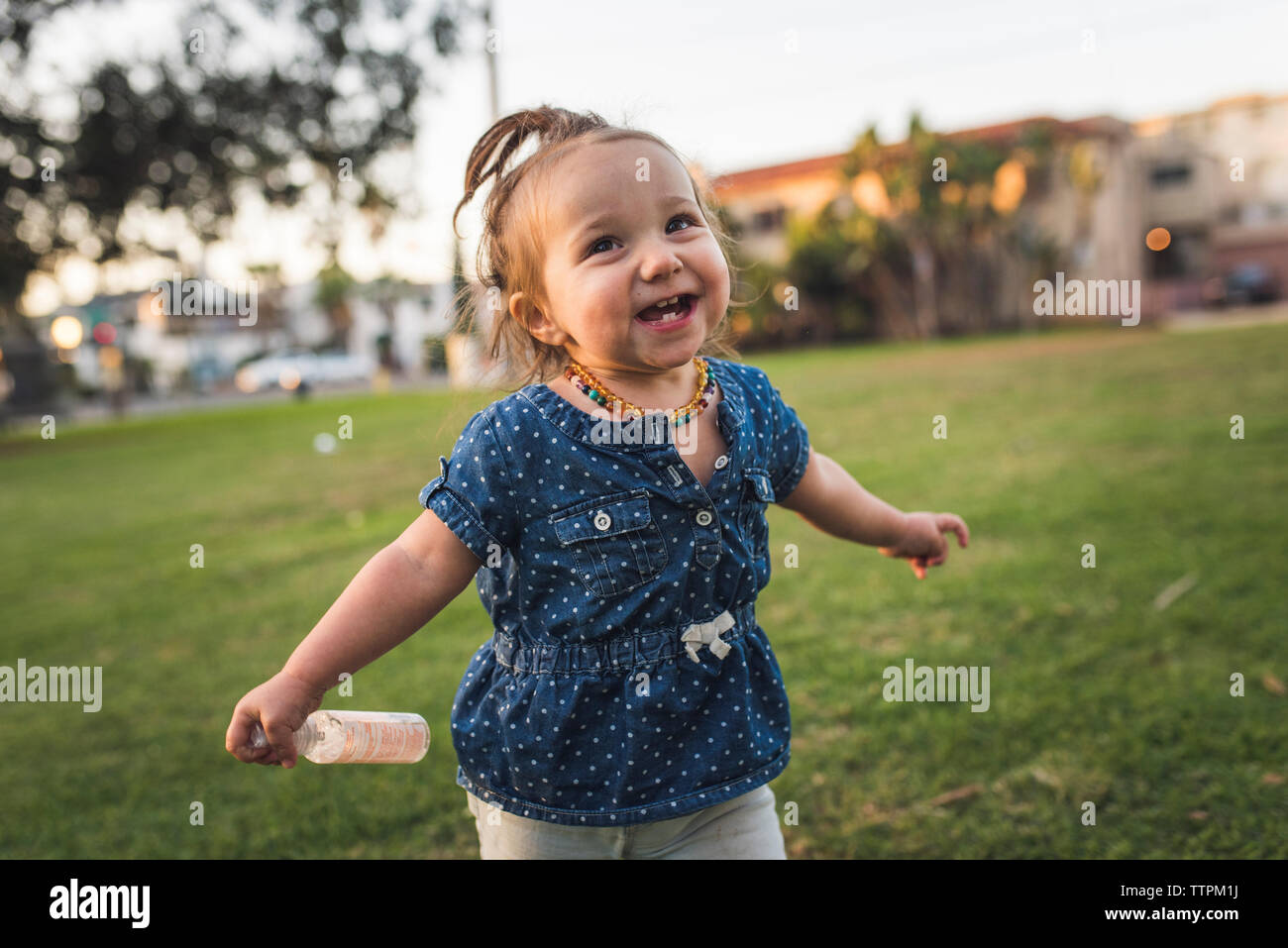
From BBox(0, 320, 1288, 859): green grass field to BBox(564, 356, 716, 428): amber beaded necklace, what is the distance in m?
0.32

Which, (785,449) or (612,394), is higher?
(612,394)

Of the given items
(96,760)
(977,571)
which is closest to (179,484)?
(96,760)

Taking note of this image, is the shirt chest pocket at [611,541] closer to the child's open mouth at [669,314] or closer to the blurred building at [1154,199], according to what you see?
the child's open mouth at [669,314]

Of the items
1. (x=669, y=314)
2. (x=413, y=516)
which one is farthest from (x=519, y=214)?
(x=413, y=516)

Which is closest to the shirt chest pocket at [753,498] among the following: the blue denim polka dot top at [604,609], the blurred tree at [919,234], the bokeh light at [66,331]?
the blue denim polka dot top at [604,609]

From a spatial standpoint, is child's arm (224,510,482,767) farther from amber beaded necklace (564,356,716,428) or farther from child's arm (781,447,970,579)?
child's arm (781,447,970,579)

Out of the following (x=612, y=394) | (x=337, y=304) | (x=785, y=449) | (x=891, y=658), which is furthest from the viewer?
(x=337, y=304)

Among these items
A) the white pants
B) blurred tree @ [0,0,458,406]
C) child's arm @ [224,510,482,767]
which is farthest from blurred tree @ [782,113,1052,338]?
child's arm @ [224,510,482,767]

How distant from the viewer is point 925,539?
197 cm

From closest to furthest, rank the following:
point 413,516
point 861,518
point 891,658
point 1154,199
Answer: point 861,518 → point 891,658 → point 413,516 → point 1154,199

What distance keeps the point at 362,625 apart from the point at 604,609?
349 millimetres

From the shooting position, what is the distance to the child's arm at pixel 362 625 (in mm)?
1452

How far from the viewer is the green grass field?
2.36 metres

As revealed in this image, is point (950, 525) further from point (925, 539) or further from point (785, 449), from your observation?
point (785, 449)
